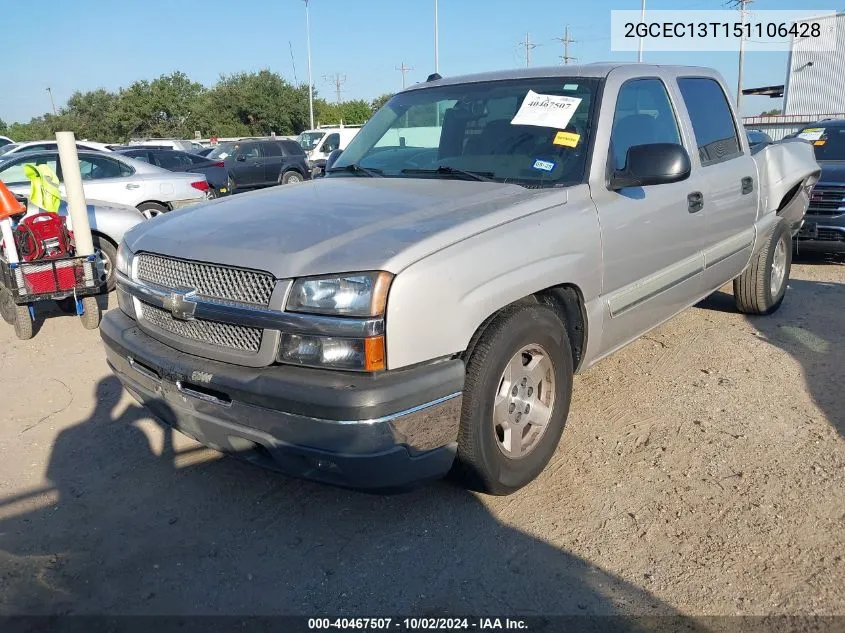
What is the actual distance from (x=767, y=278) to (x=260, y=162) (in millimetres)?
17266

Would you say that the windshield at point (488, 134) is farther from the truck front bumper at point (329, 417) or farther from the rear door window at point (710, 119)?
the truck front bumper at point (329, 417)

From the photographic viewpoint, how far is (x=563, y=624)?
2.38m

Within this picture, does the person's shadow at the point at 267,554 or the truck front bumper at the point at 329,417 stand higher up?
the truck front bumper at the point at 329,417

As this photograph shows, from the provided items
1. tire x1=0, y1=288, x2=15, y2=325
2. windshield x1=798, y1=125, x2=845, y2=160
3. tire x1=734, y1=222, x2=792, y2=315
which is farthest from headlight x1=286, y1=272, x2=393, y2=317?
windshield x1=798, y1=125, x2=845, y2=160

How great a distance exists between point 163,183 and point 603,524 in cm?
858

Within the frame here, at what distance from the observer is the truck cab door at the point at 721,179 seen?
4328mm

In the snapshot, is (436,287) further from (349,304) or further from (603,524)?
(603,524)

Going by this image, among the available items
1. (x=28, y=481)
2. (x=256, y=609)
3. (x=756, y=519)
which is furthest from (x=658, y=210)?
(x=28, y=481)

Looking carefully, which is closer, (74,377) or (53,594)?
(53,594)

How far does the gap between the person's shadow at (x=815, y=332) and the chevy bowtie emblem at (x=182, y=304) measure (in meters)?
3.35

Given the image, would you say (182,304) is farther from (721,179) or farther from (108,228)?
(108,228)

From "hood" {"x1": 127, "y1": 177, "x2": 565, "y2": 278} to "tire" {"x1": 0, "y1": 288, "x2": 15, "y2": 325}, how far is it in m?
3.27

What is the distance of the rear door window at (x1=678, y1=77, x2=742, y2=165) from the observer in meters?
4.34

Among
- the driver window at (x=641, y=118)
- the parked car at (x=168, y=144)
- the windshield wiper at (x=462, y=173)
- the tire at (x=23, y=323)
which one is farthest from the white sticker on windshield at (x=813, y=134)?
the parked car at (x=168, y=144)
